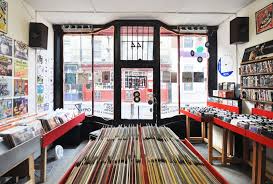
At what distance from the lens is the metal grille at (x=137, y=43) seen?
5430 mm

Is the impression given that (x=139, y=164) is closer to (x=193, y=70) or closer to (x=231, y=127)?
(x=231, y=127)

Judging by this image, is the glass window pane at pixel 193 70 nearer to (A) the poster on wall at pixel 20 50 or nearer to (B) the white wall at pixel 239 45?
(B) the white wall at pixel 239 45

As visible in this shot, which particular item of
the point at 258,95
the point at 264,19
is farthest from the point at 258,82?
the point at 264,19

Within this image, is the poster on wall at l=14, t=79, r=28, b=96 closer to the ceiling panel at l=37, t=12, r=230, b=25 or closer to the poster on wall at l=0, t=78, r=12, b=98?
the poster on wall at l=0, t=78, r=12, b=98

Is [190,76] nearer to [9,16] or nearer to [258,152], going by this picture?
[258,152]

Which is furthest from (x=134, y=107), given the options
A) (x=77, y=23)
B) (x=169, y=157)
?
(x=169, y=157)

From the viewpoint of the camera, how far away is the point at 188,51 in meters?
5.65

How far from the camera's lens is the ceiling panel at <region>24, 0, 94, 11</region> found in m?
4.04

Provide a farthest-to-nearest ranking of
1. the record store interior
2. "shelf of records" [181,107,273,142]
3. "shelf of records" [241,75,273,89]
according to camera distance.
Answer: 1. "shelf of records" [241,75,273,89]
2. "shelf of records" [181,107,273,142]
3. the record store interior

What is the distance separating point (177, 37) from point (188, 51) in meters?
0.45

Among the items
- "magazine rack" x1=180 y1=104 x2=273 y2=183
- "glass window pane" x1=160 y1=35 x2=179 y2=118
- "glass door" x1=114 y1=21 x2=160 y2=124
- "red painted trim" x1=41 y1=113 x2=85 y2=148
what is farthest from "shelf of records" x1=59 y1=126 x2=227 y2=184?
"glass window pane" x1=160 y1=35 x2=179 y2=118

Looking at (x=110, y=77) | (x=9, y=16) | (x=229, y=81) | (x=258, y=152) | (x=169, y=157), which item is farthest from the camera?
(x=110, y=77)

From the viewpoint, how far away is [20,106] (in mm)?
3863

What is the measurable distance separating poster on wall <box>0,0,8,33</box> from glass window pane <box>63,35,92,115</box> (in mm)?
2198
